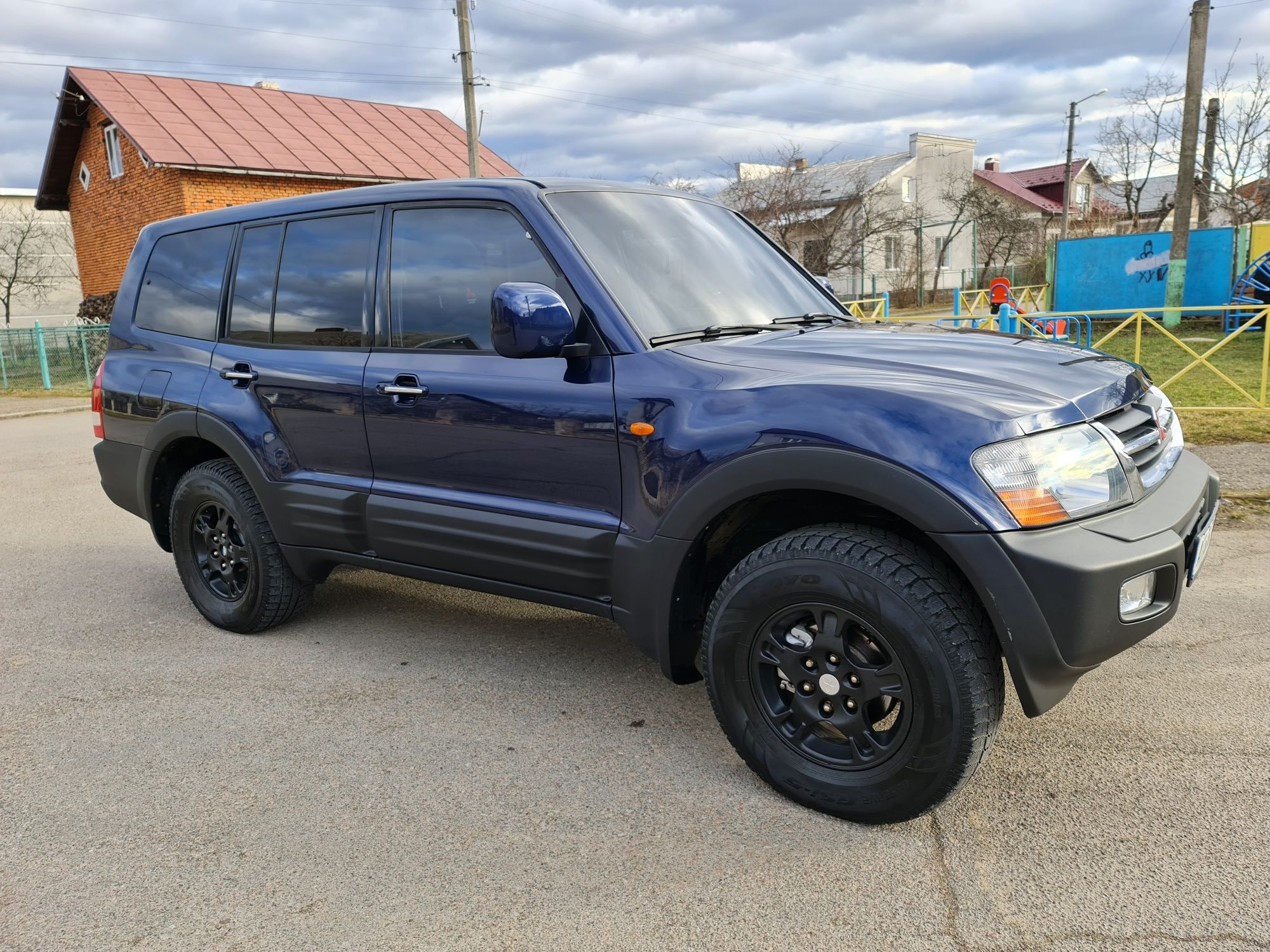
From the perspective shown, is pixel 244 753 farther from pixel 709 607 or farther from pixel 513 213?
pixel 513 213

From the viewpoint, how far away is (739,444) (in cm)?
275

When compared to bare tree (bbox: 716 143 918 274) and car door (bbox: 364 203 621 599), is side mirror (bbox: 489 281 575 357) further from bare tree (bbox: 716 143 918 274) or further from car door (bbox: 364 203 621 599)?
bare tree (bbox: 716 143 918 274)

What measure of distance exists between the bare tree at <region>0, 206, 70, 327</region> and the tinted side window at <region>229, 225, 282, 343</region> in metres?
32.5

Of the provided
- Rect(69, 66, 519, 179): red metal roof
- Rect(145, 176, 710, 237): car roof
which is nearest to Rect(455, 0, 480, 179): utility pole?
Rect(69, 66, 519, 179): red metal roof

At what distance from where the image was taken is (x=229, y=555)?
4.44 meters

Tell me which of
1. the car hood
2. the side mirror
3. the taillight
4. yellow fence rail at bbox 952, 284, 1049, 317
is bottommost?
yellow fence rail at bbox 952, 284, 1049, 317

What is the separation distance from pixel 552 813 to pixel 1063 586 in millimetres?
1567

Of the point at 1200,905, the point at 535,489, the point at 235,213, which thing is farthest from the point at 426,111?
the point at 1200,905

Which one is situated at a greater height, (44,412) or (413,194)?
(413,194)

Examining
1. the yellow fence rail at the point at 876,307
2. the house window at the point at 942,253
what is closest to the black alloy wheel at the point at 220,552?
the yellow fence rail at the point at 876,307

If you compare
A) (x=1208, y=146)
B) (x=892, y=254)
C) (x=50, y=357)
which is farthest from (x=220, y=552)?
(x=892, y=254)

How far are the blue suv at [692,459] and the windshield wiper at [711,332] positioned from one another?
16 mm

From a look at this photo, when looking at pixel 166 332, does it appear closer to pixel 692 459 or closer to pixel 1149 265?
pixel 692 459

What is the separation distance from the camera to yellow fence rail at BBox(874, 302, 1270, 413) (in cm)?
913
